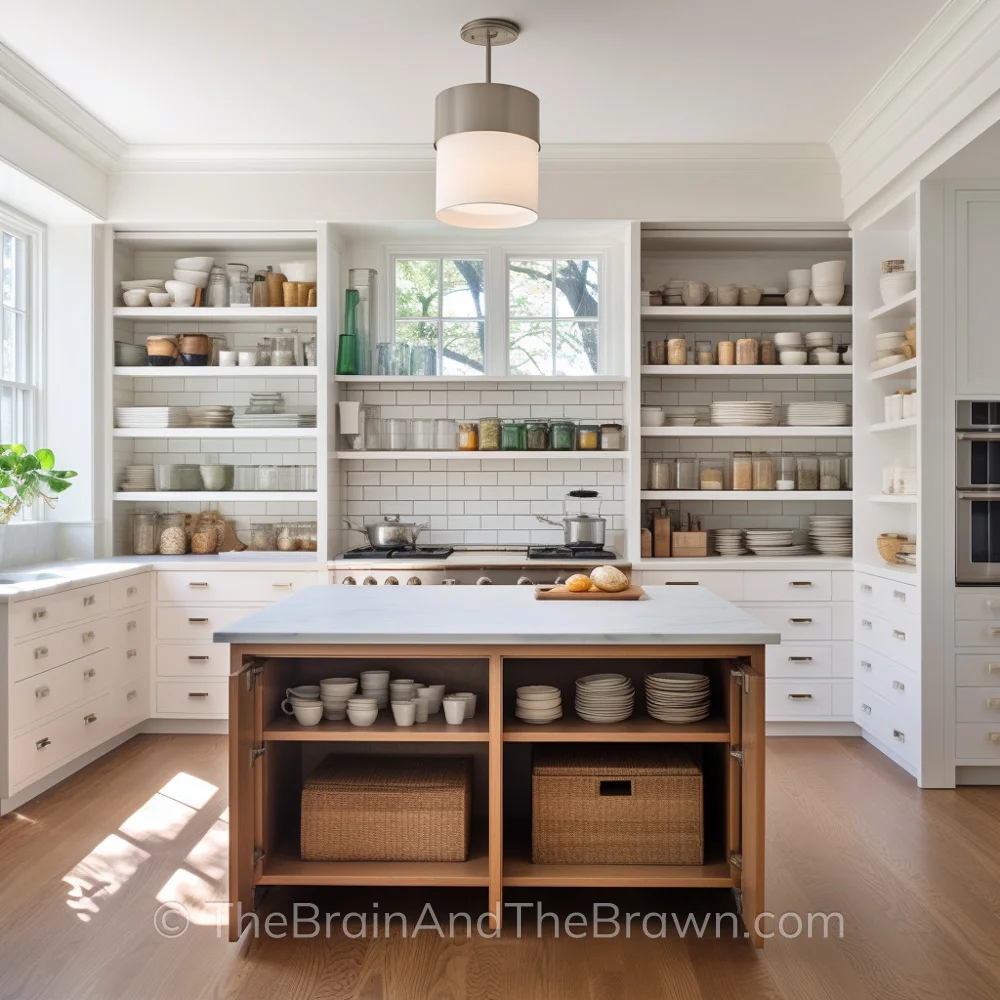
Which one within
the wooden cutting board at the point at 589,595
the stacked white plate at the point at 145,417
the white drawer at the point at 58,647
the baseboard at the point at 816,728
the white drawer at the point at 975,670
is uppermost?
the stacked white plate at the point at 145,417

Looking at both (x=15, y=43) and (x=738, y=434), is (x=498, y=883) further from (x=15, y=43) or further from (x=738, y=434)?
(x=15, y=43)

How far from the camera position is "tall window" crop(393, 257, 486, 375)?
588 cm

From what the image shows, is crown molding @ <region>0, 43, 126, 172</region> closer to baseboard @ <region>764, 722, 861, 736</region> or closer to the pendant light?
the pendant light

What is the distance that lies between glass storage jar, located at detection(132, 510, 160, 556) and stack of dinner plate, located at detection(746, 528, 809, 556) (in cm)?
340

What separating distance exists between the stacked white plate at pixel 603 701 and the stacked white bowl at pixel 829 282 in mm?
3357

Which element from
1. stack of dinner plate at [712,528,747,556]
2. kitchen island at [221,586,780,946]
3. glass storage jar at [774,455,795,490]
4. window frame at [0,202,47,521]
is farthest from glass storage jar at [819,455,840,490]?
window frame at [0,202,47,521]

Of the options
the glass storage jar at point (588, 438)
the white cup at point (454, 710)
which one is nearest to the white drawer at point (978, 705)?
the glass storage jar at point (588, 438)

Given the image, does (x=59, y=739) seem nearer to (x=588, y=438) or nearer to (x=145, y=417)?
(x=145, y=417)

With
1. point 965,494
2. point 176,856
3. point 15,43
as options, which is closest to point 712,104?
point 965,494

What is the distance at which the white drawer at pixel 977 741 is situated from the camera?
4.32 m

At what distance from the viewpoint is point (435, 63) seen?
420cm

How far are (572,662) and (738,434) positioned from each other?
260 cm

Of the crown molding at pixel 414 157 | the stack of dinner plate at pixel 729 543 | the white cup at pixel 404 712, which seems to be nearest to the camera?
the white cup at pixel 404 712

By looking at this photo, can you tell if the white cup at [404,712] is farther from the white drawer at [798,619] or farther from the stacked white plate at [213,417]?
the stacked white plate at [213,417]
